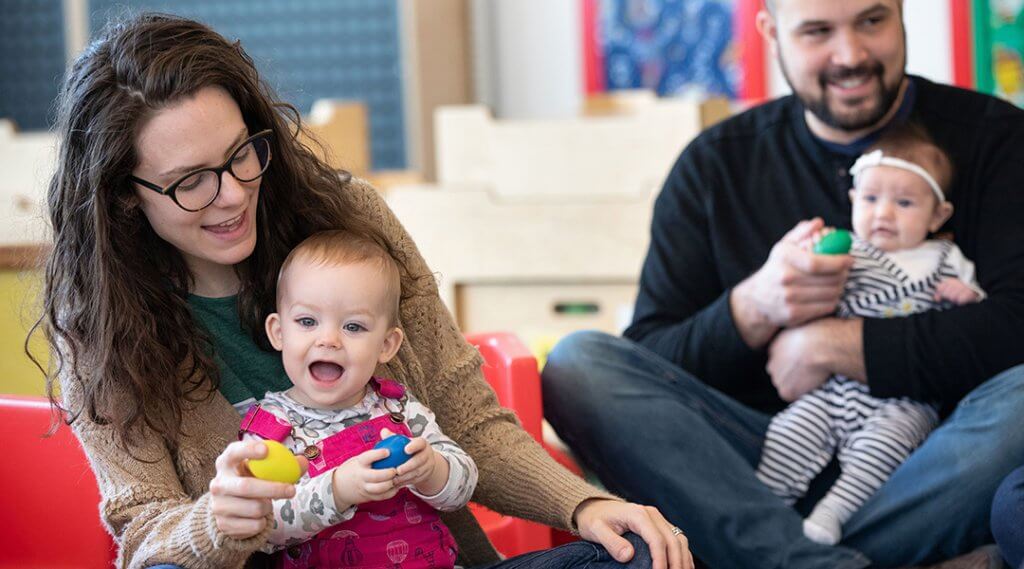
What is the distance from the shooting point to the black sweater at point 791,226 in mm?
1511

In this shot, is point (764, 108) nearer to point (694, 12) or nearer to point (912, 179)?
point (912, 179)

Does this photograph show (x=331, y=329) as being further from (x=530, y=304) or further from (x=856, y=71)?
(x=530, y=304)

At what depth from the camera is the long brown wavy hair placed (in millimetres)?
1135

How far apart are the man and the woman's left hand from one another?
1.17ft

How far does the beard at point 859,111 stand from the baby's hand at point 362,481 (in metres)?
0.84

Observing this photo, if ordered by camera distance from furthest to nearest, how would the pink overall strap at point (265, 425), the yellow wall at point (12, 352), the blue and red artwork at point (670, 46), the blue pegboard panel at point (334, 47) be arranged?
the blue pegboard panel at point (334, 47) < the blue and red artwork at point (670, 46) < the yellow wall at point (12, 352) < the pink overall strap at point (265, 425)

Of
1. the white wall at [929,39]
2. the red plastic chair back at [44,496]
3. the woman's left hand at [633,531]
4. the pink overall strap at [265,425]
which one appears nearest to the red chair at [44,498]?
the red plastic chair back at [44,496]

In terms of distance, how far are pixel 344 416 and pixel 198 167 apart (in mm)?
252

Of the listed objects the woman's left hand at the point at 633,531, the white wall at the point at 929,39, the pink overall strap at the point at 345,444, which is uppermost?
the white wall at the point at 929,39

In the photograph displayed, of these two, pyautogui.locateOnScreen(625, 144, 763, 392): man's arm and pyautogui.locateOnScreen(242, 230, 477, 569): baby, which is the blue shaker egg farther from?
pyautogui.locateOnScreen(625, 144, 763, 392): man's arm

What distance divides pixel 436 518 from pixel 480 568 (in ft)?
0.28

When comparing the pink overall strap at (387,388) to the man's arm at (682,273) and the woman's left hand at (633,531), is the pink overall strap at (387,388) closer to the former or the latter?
the woman's left hand at (633,531)

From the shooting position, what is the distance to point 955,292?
5.11 ft

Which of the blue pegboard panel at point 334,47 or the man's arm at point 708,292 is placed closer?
the man's arm at point 708,292
